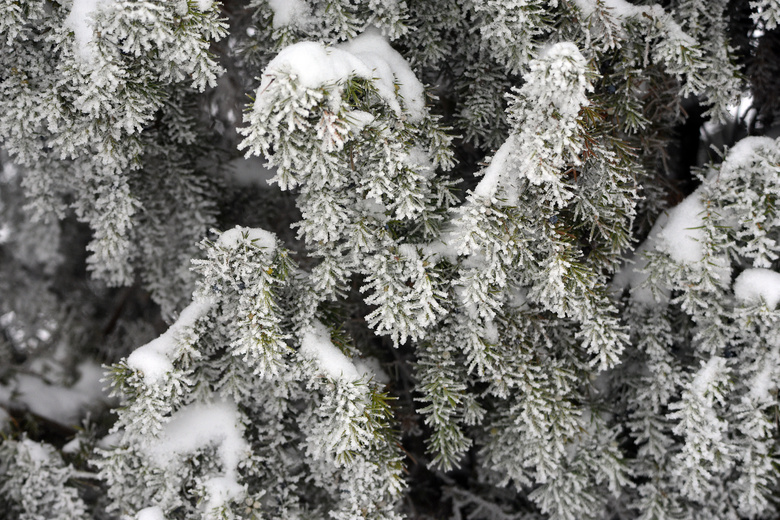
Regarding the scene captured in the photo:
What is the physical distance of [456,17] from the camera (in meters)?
1.29

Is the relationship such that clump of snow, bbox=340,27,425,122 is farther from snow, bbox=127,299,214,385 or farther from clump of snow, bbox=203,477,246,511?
clump of snow, bbox=203,477,246,511

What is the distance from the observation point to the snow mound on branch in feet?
3.36

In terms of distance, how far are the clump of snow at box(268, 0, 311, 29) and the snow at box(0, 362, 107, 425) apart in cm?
149

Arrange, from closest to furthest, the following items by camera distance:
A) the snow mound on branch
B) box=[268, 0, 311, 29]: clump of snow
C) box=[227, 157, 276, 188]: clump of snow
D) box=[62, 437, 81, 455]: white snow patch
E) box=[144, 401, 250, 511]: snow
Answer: the snow mound on branch
box=[268, 0, 311, 29]: clump of snow
box=[144, 401, 250, 511]: snow
box=[62, 437, 81, 455]: white snow patch
box=[227, 157, 276, 188]: clump of snow

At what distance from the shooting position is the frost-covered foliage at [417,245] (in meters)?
1.12

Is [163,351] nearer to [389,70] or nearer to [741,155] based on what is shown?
[389,70]

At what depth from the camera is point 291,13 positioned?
1264mm

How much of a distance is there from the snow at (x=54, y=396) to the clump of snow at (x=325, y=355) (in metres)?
1.15

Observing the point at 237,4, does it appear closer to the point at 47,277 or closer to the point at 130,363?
the point at 130,363

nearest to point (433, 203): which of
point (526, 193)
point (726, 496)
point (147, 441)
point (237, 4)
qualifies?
point (526, 193)

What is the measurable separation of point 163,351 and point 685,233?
1367mm

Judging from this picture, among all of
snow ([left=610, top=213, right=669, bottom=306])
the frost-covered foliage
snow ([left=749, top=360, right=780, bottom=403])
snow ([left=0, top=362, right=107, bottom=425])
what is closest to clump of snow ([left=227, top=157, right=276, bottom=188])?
the frost-covered foliage

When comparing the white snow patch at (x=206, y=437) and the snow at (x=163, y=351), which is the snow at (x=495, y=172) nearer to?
the snow at (x=163, y=351)

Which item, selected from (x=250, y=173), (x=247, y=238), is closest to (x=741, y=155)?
(x=247, y=238)
